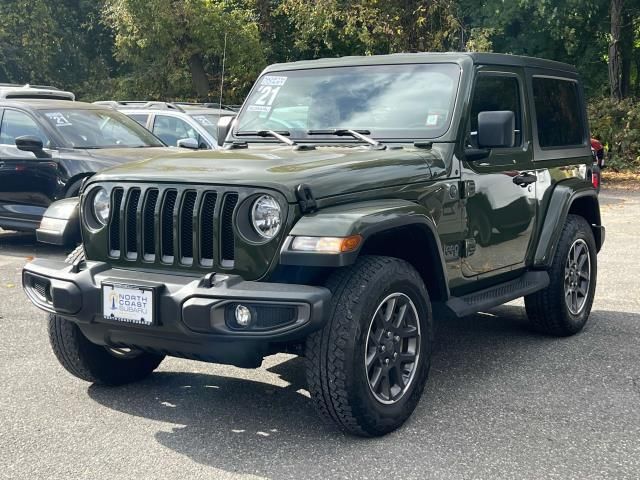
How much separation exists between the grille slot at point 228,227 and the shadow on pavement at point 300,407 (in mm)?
876

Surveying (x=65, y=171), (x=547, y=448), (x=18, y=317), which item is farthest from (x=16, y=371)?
(x=65, y=171)

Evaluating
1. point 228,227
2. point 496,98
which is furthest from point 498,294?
point 228,227

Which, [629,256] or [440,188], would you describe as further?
[629,256]

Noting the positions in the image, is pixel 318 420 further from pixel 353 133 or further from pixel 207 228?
pixel 353 133

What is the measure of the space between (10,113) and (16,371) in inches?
220

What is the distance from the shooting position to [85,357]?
185 inches

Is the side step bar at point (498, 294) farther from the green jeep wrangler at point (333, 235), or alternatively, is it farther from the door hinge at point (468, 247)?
the door hinge at point (468, 247)

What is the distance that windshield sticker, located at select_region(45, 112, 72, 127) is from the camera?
9891mm

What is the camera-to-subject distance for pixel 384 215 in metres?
4.02

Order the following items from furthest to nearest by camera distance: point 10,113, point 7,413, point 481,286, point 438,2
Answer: point 438,2, point 10,113, point 481,286, point 7,413

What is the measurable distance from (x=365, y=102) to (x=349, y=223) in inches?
60.2


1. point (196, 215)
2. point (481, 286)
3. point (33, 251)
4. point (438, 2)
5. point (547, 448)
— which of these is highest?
point (438, 2)

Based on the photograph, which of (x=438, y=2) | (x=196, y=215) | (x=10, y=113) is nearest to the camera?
(x=196, y=215)

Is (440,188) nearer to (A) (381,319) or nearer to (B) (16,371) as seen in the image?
(A) (381,319)
